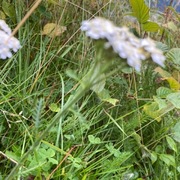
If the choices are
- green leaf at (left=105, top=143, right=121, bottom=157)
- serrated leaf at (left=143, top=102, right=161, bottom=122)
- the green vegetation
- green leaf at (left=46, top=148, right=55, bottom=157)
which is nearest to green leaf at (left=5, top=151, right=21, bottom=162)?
the green vegetation

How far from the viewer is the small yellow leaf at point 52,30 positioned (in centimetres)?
185

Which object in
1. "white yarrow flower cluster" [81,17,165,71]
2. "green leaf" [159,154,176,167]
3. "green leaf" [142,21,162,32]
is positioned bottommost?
"green leaf" [159,154,176,167]

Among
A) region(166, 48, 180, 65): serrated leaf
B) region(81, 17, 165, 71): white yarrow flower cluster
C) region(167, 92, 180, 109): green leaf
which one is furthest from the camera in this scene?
region(166, 48, 180, 65): serrated leaf

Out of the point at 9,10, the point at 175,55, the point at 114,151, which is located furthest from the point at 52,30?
the point at 114,151

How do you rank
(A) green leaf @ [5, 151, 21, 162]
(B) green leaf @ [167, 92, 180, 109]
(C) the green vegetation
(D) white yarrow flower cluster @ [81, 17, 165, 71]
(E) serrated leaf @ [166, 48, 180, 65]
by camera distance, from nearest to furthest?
(D) white yarrow flower cluster @ [81, 17, 165, 71] < (A) green leaf @ [5, 151, 21, 162] < (C) the green vegetation < (B) green leaf @ [167, 92, 180, 109] < (E) serrated leaf @ [166, 48, 180, 65]

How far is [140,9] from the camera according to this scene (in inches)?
62.9

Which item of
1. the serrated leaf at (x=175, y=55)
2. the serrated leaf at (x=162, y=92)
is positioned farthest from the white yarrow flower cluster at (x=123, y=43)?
the serrated leaf at (x=175, y=55)

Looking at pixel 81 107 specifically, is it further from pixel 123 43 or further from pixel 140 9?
pixel 123 43

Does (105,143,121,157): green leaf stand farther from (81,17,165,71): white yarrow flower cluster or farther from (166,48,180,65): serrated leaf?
(81,17,165,71): white yarrow flower cluster

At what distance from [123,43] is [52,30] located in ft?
4.25

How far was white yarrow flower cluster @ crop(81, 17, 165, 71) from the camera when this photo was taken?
58 centimetres

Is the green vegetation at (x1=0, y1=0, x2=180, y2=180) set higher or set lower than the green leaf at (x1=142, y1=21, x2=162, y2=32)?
lower

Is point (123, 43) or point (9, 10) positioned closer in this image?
point (123, 43)

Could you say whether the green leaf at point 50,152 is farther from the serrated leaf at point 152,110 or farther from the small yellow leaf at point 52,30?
the small yellow leaf at point 52,30
